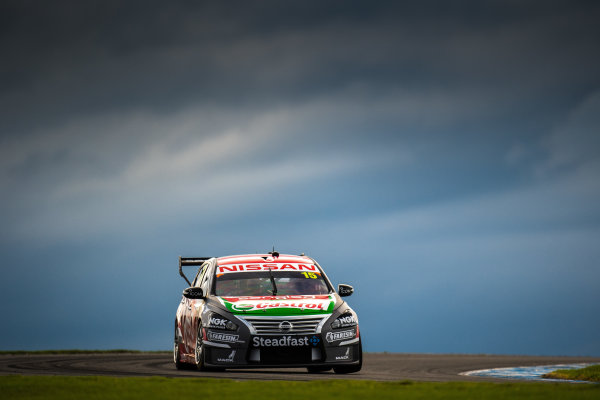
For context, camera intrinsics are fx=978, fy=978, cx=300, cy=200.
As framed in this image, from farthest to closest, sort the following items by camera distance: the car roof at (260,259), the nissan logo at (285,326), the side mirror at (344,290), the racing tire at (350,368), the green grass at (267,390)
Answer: the car roof at (260,259), the side mirror at (344,290), the racing tire at (350,368), the nissan logo at (285,326), the green grass at (267,390)

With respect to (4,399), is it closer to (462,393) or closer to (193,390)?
(193,390)

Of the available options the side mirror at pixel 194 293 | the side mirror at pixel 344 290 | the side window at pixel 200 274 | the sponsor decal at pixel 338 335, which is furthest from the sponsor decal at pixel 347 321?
the side window at pixel 200 274

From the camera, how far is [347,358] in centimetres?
1513

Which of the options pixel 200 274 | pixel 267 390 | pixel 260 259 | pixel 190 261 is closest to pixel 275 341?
pixel 260 259

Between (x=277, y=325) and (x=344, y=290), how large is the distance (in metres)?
1.70

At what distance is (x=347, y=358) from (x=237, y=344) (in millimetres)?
1746

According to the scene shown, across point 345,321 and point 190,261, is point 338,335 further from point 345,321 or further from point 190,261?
point 190,261

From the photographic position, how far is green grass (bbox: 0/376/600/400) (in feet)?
33.7

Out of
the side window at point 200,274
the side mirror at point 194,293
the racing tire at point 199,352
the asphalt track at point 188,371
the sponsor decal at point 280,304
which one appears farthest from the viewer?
the side window at point 200,274

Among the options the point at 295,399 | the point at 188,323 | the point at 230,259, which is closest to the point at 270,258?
the point at 230,259

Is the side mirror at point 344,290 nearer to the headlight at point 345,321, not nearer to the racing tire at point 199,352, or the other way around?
the headlight at point 345,321

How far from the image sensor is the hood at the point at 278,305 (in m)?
14.9

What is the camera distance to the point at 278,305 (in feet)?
49.3

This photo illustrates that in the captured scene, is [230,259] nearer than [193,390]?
No
